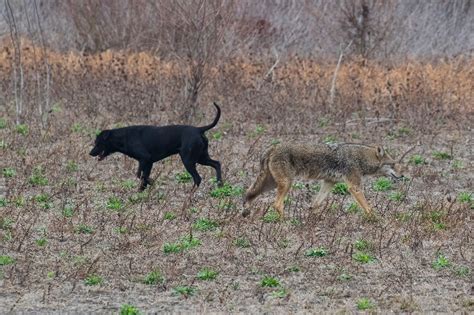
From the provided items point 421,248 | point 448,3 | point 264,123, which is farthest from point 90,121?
point 448,3

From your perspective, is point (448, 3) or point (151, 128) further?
point (448, 3)

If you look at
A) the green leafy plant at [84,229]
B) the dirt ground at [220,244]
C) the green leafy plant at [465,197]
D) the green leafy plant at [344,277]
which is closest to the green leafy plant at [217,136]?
the dirt ground at [220,244]

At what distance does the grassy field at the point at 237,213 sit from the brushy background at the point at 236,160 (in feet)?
0.10

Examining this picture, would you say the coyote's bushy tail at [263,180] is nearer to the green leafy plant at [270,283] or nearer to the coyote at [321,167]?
the coyote at [321,167]

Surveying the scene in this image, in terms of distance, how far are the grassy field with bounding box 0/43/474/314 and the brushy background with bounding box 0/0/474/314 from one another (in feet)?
0.10

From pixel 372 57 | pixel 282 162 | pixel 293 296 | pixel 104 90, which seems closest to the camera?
pixel 293 296

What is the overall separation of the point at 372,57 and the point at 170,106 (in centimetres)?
737

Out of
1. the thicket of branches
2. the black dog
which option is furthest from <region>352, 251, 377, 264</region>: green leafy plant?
the thicket of branches

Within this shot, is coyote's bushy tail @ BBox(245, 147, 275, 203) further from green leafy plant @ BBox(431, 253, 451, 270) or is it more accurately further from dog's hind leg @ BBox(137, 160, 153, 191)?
green leafy plant @ BBox(431, 253, 451, 270)

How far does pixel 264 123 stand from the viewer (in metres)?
19.2

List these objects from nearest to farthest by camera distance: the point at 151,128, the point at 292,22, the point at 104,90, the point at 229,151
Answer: the point at 151,128, the point at 229,151, the point at 104,90, the point at 292,22

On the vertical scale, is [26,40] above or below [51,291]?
below

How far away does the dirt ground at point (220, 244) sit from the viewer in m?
8.74

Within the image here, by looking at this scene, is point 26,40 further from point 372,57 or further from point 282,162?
point 282,162
